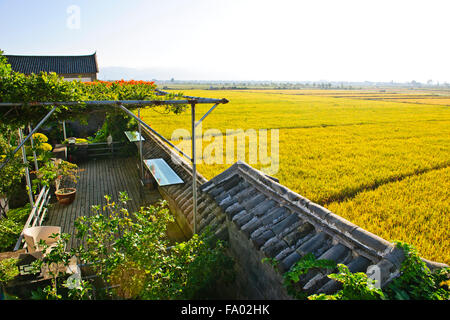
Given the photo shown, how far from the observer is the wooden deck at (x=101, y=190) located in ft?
26.1

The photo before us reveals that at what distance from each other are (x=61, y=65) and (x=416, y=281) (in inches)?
1533

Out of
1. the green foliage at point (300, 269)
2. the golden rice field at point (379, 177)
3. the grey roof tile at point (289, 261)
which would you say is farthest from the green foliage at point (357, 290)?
the golden rice field at point (379, 177)

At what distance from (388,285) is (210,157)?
10.4 m

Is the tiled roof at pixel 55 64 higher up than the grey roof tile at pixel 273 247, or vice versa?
the tiled roof at pixel 55 64

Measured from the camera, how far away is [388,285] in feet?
7.93

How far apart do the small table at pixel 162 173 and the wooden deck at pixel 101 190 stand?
0.86 metres

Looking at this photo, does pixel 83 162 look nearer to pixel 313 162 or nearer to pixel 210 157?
pixel 210 157

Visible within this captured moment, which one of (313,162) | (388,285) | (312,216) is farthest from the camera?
(313,162)

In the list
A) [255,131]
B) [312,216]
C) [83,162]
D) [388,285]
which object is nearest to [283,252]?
[312,216]

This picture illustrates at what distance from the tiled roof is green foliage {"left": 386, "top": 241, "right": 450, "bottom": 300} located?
36.4m

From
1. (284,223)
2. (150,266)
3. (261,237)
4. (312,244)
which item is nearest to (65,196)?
(150,266)

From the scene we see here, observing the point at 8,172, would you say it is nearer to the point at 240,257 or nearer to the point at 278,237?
the point at 240,257

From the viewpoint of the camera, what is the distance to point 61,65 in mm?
33812

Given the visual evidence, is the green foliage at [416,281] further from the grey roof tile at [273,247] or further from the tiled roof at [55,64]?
the tiled roof at [55,64]
